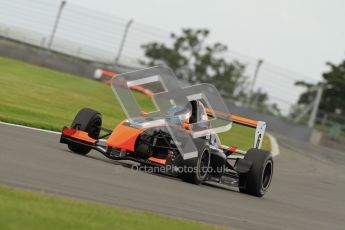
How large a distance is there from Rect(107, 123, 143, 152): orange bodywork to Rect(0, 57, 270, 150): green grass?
3.42 m

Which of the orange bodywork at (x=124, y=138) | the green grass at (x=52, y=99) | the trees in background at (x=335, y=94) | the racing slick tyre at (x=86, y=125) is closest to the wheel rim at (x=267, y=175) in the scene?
the orange bodywork at (x=124, y=138)

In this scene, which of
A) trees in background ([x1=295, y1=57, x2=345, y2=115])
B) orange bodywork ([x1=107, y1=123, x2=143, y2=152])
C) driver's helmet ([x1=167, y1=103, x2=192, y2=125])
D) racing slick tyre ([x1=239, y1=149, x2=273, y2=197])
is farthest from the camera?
trees in background ([x1=295, y1=57, x2=345, y2=115])

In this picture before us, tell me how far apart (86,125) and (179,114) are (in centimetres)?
127

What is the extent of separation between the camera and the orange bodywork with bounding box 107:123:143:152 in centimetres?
1141

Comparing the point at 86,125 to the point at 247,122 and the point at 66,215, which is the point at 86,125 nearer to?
the point at 247,122

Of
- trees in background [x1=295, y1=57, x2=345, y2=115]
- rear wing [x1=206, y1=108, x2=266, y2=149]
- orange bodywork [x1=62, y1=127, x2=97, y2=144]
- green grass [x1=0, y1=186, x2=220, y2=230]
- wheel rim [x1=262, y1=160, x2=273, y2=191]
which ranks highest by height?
trees in background [x1=295, y1=57, x2=345, y2=115]

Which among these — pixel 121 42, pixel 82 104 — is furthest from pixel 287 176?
pixel 121 42

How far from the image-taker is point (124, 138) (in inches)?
451

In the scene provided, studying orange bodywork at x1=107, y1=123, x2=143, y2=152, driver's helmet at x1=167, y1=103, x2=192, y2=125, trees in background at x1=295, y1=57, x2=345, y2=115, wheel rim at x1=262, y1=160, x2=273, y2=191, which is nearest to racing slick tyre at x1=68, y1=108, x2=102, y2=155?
orange bodywork at x1=107, y1=123, x2=143, y2=152

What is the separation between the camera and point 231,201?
34.8 feet

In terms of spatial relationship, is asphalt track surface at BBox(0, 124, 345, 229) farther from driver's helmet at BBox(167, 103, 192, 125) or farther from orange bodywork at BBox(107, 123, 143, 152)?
driver's helmet at BBox(167, 103, 192, 125)

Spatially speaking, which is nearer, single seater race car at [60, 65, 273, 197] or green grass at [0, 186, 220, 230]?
green grass at [0, 186, 220, 230]

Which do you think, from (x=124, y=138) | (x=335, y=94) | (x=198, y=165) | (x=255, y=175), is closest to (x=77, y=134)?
(x=124, y=138)

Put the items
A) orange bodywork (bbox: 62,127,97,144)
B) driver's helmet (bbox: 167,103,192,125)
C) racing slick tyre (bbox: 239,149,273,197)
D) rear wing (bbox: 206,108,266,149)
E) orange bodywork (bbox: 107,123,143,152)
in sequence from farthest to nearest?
rear wing (bbox: 206,108,266,149) < racing slick tyre (bbox: 239,149,273,197) < driver's helmet (bbox: 167,103,192,125) < orange bodywork (bbox: 62,127,97,144) < orange bodywork (bbox: 107,123,143,152)
